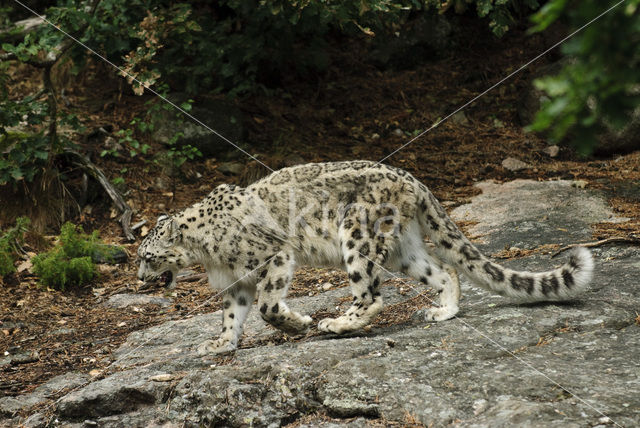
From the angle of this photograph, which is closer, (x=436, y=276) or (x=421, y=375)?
(x=421, y=375)

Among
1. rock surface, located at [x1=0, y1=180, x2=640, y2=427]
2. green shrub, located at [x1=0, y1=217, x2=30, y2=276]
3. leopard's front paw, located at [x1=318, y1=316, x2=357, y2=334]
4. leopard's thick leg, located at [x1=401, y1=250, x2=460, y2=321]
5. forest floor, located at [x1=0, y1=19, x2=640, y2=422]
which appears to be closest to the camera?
rock surface, located at [x1=0, y1=180, x2=640, y2=427]

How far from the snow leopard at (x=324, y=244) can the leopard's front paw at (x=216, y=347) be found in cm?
1

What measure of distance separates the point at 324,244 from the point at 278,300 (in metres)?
0.63

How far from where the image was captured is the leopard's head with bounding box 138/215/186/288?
611 centimetres

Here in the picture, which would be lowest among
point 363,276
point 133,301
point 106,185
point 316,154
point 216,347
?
point 133,301

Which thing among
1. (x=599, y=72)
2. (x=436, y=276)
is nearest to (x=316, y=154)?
(x=436, y=276)

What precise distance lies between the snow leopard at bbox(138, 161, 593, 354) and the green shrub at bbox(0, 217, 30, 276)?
2.84m

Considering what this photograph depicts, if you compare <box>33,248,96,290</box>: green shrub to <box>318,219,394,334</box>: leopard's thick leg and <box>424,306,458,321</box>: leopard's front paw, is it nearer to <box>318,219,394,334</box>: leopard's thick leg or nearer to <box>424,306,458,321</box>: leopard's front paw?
<box>318,219,394,334</box>: leopard's thick leg

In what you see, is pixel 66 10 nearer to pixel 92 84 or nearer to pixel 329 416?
pixel 92 84

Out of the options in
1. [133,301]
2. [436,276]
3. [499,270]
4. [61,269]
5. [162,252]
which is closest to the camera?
[499,270]

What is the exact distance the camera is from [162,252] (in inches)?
242

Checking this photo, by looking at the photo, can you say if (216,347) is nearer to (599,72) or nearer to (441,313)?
(441,313)

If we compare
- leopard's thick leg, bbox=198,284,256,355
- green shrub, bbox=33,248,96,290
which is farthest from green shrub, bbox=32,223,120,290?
leopard's thick leg, bbox=198,284,256,355

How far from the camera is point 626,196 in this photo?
26.7ft
